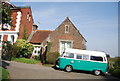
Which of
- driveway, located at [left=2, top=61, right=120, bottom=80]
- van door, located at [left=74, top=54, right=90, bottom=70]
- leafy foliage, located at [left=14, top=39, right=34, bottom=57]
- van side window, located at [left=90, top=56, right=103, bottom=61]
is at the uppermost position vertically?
leafy foliage, located at [left=14, top=39, right=34, bottom=57]

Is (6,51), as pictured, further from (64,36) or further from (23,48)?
(64,36)

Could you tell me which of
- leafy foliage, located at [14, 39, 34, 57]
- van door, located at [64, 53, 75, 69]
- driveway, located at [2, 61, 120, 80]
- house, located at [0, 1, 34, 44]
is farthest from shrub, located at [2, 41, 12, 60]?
van door, located at [64, 53, 75, 69]

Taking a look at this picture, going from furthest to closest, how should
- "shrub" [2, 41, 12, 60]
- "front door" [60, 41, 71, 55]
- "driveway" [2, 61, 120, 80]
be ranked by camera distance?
"front door" [60, 41, 71, 55], "shrub" [2, 41, 12, 60], "driveway" [2, 61, 120, 80]

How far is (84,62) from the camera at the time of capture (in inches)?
560

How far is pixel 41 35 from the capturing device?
1011 inches

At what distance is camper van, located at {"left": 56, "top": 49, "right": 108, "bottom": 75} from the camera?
14.2 m

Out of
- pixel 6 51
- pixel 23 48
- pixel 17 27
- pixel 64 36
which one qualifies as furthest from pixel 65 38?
pixel 17 27

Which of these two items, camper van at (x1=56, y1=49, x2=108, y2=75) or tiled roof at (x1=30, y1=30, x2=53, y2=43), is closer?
camper van at (x1=56, y1=49, x2=108, y2=75)

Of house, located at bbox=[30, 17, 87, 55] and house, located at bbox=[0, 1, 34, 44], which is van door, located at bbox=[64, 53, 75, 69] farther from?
house, located at bbox=[0, 1, 34, 44]

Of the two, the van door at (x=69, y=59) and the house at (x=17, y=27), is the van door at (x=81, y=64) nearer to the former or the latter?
the van door at (x=69, y=59)

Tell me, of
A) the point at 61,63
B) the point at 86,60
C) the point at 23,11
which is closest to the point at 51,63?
the point at 61,63

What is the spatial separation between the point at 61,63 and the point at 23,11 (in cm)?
1535

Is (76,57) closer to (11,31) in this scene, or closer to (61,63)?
(61,63)

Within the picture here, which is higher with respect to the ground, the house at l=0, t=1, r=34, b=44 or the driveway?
the house at l=0, t=1, r=34, b=44
